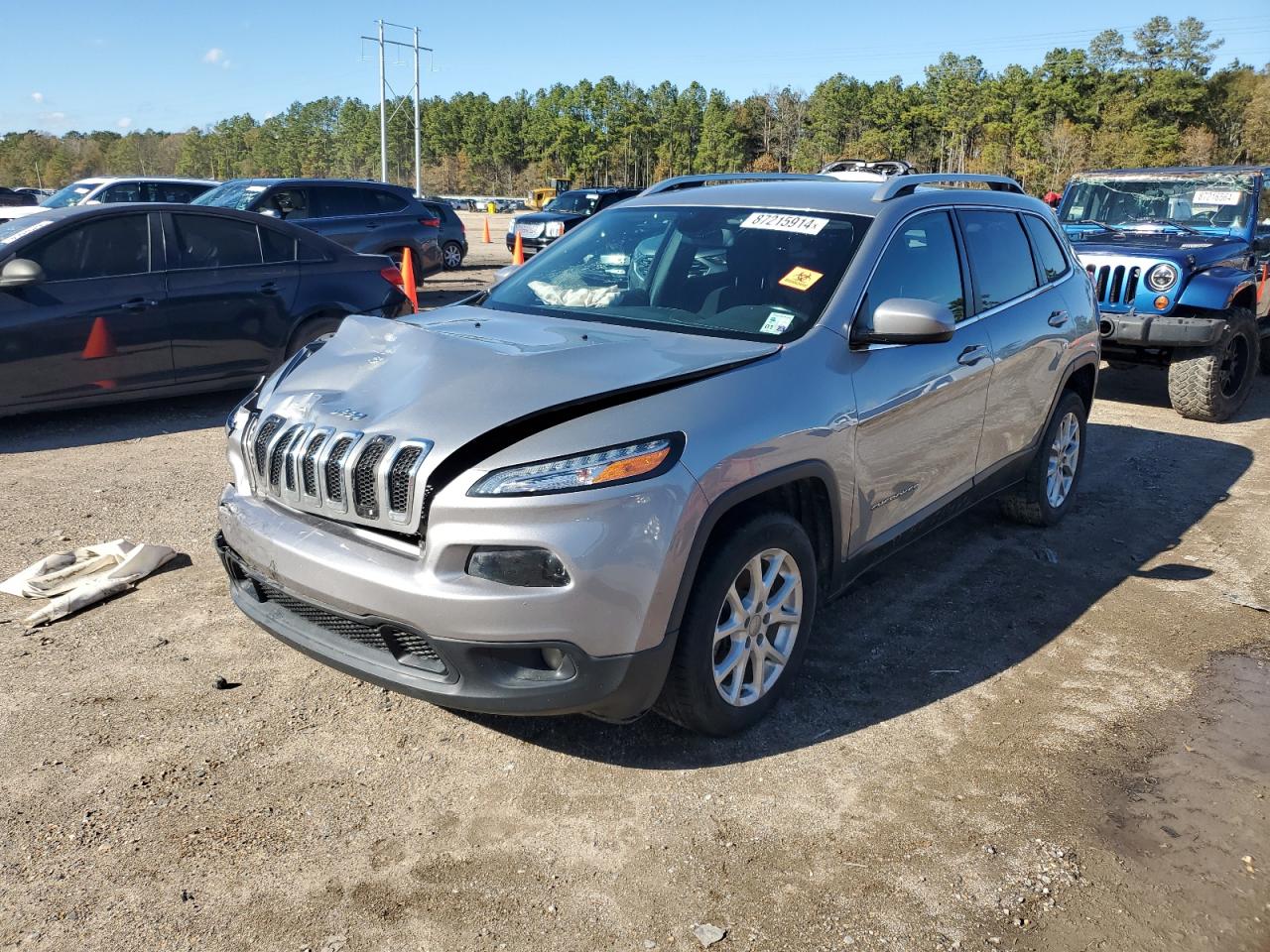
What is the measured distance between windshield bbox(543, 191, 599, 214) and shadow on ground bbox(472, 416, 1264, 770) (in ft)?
53.6

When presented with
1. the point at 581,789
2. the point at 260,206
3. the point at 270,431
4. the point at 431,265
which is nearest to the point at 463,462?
the point at 270,431

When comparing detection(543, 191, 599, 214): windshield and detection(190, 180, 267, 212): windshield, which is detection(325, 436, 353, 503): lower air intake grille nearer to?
detection(190, 180, 267, 212): windshield

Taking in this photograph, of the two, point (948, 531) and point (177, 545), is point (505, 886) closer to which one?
point (177, 545)

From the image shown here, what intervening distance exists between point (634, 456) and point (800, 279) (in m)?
1.33

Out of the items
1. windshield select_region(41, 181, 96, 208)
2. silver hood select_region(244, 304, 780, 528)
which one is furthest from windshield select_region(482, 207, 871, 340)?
windshield select_region(41, 181, 96, 208)

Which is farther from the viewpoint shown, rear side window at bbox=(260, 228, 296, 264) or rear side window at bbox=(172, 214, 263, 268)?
rear side window at bbox=(260, 228, 296, 264)

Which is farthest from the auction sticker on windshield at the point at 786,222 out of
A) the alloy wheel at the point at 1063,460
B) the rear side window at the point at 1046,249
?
the alloy wheel at the point at 1063,460

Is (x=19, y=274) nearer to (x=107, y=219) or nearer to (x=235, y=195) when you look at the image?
(x=107, y=219)

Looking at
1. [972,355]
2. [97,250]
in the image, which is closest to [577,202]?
[97,250]

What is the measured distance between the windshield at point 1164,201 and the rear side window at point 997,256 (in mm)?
5164

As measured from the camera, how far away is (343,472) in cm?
294

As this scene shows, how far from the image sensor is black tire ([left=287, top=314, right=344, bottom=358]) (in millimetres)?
7953

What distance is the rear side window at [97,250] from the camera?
22.4 feet

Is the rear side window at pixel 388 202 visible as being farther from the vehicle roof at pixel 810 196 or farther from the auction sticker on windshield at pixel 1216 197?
the vehicle roof at pixel 810 196
